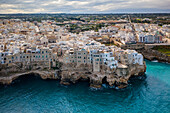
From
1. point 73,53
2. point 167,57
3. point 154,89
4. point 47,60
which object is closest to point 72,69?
point 73,53

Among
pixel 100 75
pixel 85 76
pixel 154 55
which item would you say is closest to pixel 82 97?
pixel 100 75

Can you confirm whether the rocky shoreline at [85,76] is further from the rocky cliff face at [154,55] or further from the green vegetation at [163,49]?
the green vegetation at [163,49]

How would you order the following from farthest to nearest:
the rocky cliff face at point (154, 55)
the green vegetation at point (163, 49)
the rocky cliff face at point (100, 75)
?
the green vegetation at point (163, 49), the rocky cliff face at point (154, 55), the rocky cliff face at point (100, 75)

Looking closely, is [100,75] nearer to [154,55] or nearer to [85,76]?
[85,76]

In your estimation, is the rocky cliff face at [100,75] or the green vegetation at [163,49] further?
the green vegetation at [163,49]

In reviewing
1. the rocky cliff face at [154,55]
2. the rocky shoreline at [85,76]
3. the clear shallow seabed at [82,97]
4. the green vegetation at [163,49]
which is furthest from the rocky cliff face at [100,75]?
the green vegetation at [163,49]

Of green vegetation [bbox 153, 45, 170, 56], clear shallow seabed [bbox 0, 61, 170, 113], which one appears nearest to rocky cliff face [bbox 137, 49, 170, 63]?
green vegetation [bbox 153, 45, 170, 56]
